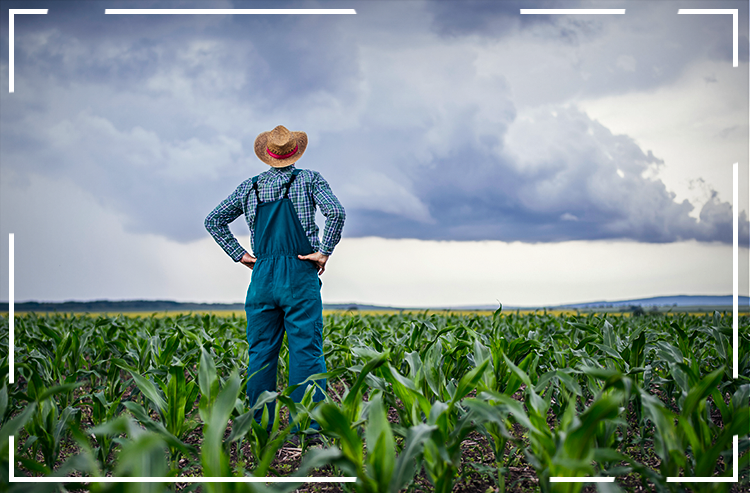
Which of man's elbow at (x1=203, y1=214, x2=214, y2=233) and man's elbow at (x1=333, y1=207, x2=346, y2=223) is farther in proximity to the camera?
man's elbow at (x1=203, y1=214, x2=214, y2=233)

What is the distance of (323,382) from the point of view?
3.29 meters

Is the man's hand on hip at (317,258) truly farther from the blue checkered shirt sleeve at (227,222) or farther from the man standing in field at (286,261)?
the blue checkered shirt sleeve at (227,222)

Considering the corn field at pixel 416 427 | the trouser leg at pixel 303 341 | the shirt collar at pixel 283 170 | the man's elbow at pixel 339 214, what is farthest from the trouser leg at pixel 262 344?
the shirt collar at pixel 283 170

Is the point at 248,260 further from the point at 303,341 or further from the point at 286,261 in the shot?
the point at 303,341

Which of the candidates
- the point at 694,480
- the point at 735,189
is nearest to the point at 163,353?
the point at 694,480

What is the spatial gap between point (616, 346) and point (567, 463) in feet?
9.74

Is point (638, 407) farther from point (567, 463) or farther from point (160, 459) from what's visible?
point (160, 459)

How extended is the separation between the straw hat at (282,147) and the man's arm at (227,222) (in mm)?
341

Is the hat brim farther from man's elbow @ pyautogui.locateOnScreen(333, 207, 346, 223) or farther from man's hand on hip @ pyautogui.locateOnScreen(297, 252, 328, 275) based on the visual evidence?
man's hand on hip @ pyautogui.locateOnScreen(297, 252, 328, 275)

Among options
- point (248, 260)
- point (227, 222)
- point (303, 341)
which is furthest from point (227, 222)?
point (303, 341)

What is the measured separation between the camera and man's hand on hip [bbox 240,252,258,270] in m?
3.62

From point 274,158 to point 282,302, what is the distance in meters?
1.14

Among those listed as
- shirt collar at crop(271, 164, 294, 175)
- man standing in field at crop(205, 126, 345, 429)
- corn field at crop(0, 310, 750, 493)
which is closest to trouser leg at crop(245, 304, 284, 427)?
man standing in field at crop(205, 126, 345, 429)

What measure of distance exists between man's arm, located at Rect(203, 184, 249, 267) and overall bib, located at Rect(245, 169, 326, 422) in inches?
14.1
